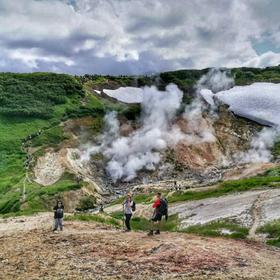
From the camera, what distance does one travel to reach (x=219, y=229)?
43.0m

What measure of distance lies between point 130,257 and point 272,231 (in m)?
12.8

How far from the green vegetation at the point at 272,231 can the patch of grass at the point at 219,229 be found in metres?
1.36

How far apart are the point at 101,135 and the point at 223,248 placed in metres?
72.7

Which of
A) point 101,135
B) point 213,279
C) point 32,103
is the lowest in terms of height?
point 213,279

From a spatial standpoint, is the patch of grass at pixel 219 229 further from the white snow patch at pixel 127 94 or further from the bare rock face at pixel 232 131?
the white snow patch at pixel 127 94

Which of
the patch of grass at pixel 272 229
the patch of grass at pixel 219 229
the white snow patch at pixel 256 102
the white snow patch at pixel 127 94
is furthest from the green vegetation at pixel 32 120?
the patch of grass at pixel 272 229

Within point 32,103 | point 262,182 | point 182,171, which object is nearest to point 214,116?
point 182,171

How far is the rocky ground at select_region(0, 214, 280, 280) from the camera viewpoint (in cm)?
2905

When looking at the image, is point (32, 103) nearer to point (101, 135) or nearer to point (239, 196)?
point (101, 135)

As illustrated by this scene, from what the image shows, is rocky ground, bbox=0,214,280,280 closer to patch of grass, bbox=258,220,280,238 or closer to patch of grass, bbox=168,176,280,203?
patch of grass, bbox=258,220,280,238

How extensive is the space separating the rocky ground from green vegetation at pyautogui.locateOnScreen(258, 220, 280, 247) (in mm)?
1226

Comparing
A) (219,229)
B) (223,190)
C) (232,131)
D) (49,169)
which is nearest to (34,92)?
(49,169)

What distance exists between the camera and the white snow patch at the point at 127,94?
12548cm

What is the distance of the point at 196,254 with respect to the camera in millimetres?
32000
